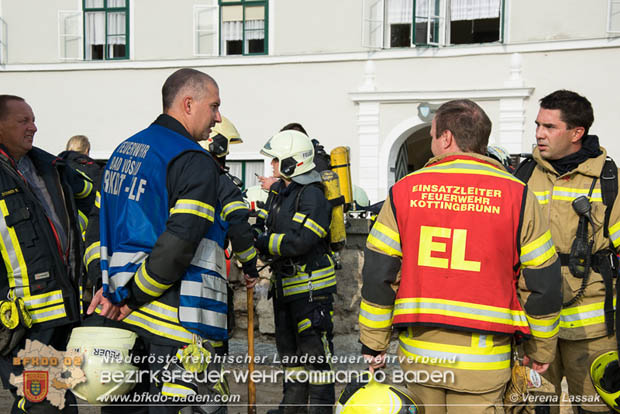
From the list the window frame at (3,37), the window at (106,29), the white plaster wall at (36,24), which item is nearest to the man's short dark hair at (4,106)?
the window at (106,29)

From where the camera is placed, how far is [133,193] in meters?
3.41

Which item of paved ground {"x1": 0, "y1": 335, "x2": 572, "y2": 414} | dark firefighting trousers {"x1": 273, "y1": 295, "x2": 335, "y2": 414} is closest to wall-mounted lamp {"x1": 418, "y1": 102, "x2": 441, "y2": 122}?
paved ground {"x1": 0, "y1": 335, "x2": 572, "y2": 414}

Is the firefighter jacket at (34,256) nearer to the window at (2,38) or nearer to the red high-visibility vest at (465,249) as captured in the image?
the red high-visibility vest at (465,249)

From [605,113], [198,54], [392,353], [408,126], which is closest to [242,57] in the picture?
[198,54]

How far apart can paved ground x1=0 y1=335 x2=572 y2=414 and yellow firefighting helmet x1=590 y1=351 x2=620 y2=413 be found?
219 centimetres

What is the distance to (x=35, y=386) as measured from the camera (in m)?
3.90

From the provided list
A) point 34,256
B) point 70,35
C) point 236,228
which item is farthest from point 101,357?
point 70,35

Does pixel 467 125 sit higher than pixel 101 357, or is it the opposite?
pixel 467 125

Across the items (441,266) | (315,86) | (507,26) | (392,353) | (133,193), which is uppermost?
(507,26)

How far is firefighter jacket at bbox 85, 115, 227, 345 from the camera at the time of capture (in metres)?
3.31

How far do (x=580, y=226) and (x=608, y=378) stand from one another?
86cm

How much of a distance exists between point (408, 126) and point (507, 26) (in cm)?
297

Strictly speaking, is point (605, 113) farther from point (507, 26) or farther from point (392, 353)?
point (392, 353)

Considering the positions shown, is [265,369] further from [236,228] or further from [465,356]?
[465,356]
